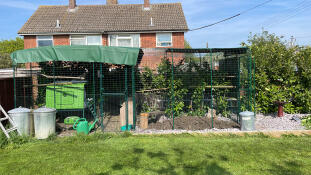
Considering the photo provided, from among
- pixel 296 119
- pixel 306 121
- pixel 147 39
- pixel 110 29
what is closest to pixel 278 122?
pixel 296 119

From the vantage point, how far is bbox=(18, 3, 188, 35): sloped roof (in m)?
18.9

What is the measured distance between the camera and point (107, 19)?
20.2 meters

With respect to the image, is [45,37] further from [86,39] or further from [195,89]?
[195,89]

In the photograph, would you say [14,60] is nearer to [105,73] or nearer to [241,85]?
[105,73]

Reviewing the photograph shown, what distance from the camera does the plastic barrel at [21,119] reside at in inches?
267

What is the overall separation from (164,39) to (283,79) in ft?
36.7

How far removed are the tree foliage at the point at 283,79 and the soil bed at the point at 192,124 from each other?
6.33ft

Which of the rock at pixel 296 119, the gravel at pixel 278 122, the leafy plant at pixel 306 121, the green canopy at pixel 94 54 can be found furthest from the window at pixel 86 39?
the leafy plant at pixel 306 121

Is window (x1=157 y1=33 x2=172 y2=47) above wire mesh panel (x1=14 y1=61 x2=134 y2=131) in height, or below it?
above

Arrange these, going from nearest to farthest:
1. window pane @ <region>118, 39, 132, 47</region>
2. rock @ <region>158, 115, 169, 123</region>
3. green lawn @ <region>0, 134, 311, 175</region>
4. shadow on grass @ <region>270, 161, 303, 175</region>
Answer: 1. shadow on grass @ <region>270, 161, 303, 175</region>
2. green lawn @ <region>0, 134, 311, 175</region>
3. rock @ <region>158, 115, 169, 123</region>
4. window pane @ <region>118, 39, 132, 47</region>

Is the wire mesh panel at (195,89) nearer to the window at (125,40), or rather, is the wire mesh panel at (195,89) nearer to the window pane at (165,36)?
the window pane at (165,36)

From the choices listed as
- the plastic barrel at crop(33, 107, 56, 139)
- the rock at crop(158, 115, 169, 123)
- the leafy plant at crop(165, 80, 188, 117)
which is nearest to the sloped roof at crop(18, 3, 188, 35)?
the leafy plant at crop(165, 80, 188, 117)

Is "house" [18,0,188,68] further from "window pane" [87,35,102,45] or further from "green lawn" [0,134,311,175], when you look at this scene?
"green lawn" [0,134,311,175]

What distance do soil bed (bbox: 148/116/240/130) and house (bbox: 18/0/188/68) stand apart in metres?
11.0
